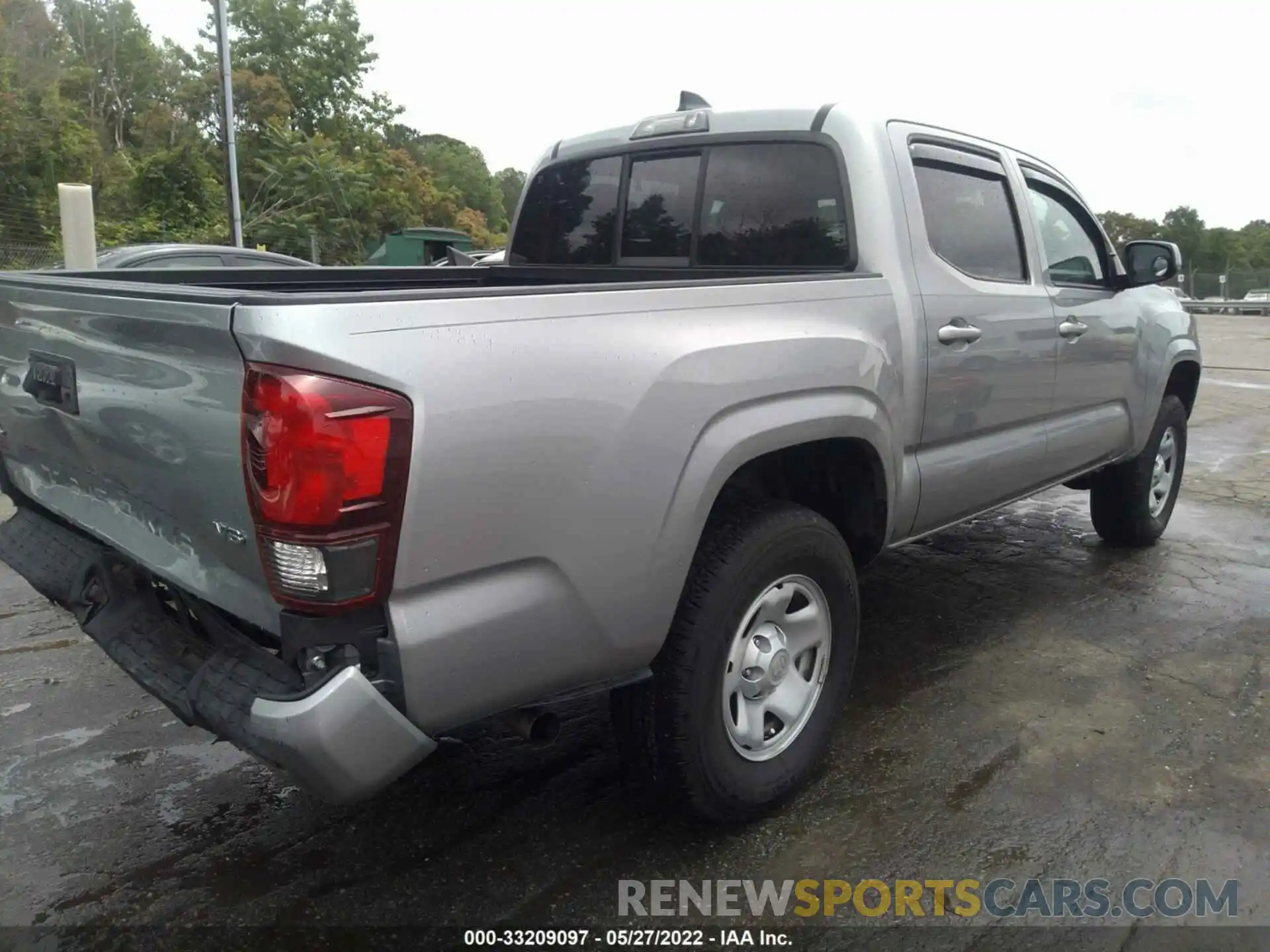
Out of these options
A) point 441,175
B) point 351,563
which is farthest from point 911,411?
point 441,175

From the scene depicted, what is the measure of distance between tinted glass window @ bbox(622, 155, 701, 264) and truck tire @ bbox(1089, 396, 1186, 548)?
2.74 meters

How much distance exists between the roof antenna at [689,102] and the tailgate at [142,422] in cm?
222

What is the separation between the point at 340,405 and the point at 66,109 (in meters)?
37.3

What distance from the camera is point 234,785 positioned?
10.1 feet

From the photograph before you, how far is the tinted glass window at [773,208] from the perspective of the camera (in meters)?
3.35

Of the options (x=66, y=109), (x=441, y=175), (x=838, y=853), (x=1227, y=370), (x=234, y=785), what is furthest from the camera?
(x=441, y=175)

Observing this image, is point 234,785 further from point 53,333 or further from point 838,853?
point 838,853

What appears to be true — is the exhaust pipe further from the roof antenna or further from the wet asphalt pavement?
the roof antenna

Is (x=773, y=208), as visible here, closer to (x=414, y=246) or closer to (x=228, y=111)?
(x=228, y=111)

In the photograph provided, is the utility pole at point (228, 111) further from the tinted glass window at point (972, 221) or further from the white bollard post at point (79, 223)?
the tinted glass window at point (972, 221)

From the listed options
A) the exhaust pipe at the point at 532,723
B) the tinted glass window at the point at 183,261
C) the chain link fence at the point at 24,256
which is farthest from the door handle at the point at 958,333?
the chain link fence at the point at 24,256

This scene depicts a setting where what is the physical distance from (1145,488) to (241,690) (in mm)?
4665

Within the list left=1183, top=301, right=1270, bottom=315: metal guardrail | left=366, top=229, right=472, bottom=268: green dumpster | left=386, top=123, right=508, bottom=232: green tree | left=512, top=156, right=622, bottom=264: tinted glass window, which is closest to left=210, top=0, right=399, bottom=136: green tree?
left=386, top=123, right=508, bottom=232: green tree

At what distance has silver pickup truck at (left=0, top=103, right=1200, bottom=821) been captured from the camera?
1.95m
